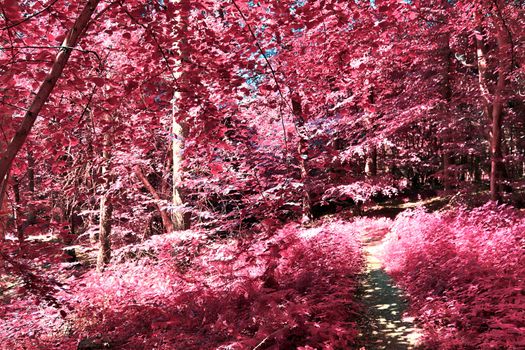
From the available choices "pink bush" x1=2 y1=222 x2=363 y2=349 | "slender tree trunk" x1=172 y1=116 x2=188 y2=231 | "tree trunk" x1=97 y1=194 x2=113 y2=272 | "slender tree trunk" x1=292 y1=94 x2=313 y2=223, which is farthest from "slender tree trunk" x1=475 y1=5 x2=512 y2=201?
"tree trunk" x1=97 y1=194 x2=113 y2=272

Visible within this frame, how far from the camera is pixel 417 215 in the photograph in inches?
437

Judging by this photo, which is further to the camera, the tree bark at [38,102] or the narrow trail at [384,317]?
the narrow trail at [384,317]

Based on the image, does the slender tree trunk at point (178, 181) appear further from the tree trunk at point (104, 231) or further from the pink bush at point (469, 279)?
the pink bush at point (469, 279)

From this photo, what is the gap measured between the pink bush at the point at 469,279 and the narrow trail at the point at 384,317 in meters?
0.22

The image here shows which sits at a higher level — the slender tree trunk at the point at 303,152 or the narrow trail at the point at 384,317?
the slender tree trunk at the point at 303,152

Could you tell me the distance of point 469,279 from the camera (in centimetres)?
525

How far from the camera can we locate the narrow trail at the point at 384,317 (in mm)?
4790

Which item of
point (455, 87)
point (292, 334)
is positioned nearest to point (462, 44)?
point (455, 87)

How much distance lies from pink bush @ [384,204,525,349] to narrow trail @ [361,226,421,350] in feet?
0.72

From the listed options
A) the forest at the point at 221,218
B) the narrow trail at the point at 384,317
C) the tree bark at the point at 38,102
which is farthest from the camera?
the narrow trail at the point at 384,317

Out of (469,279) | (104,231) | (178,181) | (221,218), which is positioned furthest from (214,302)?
(104,231)

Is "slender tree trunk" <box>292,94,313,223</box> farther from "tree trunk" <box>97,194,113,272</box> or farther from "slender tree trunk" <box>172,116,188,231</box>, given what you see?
"tree trunk" <box>97,194,113,272</box>

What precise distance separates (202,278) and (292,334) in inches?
89.3

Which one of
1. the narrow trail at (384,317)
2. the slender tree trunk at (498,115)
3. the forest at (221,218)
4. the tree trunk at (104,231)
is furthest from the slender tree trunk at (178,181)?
the slender tree trunk at (498,115)
